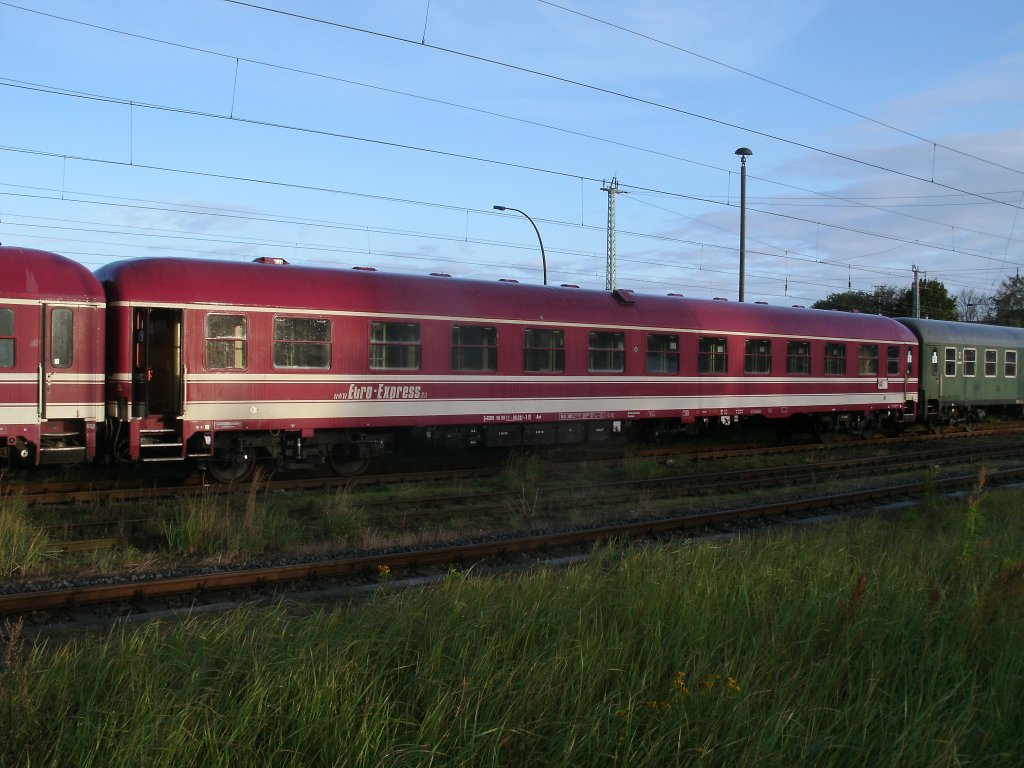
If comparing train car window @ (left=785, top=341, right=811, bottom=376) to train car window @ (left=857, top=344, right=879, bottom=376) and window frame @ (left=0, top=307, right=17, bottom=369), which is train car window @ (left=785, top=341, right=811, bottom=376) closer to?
train car window @ (left=857, top=344, right=879, bottom=376)

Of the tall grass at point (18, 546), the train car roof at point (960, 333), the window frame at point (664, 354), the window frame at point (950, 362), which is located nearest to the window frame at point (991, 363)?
the train car roof at point (960, 333)

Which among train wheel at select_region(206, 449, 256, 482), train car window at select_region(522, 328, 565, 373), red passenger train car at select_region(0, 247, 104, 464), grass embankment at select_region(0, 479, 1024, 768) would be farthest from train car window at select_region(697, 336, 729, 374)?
grass embankment at select_region(0, 479, 1024, 768)

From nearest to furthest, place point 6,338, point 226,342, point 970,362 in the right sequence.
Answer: point 6,338 → point 226,342 → point 970,362

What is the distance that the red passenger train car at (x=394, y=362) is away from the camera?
1398 cm

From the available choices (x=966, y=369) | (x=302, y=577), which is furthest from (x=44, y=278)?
(x=966, y=369)

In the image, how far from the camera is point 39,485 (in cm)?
1393

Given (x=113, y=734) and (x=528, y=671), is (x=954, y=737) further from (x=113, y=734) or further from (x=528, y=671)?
(x=113, y=734)

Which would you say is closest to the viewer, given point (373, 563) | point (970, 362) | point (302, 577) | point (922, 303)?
point (302, 577)

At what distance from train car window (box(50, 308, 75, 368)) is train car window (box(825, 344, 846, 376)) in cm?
1877

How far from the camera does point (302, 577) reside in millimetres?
8672

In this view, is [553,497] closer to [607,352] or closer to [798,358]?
[607,352]

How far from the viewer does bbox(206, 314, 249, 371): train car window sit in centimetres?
1418

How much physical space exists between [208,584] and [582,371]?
1168 cm

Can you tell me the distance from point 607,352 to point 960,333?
1606cm
